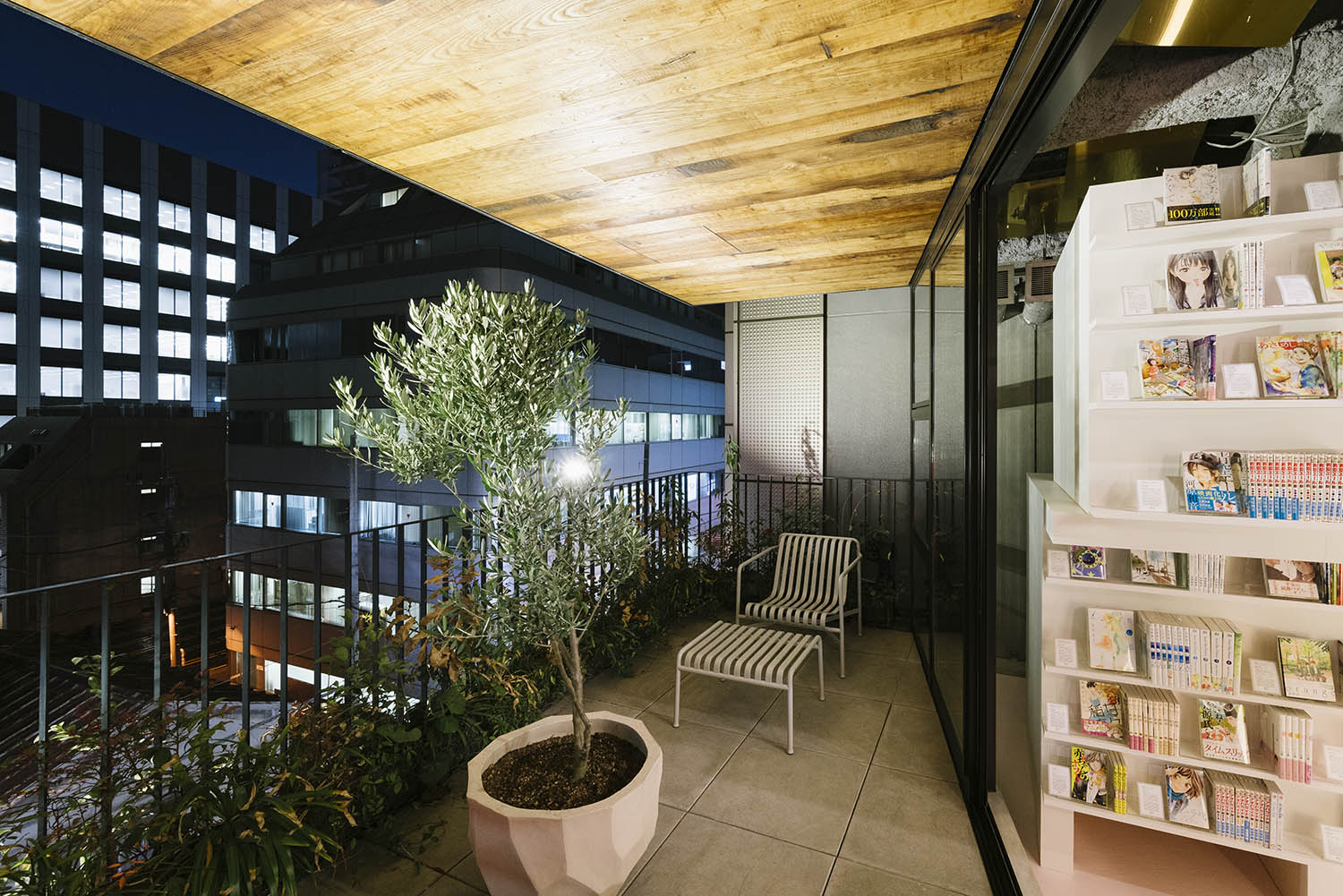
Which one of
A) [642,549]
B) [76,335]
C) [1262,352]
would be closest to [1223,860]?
[1262,352]

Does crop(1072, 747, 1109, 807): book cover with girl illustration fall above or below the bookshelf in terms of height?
below

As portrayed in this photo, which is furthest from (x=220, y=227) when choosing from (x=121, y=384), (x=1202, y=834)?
(x=1202, y=834)

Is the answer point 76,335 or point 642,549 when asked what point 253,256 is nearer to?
point 76,335

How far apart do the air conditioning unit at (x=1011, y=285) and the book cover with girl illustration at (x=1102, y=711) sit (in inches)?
82.9

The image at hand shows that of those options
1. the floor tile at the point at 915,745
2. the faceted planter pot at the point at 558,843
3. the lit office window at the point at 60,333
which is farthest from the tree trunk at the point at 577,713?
the lit office window at the point at 60,333

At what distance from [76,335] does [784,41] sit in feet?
141

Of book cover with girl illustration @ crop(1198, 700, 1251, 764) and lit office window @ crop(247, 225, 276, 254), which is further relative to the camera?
lit office window @ crop(247, 225, 276, 254)

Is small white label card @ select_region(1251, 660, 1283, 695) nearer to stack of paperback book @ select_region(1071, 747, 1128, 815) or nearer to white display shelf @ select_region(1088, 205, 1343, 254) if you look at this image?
stack of paperback book @ select_region(1071, 747, 1128, 815)

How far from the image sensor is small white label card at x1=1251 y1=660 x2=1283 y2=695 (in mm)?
1717

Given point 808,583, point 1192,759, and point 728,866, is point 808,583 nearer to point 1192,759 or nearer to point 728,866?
point 728,866

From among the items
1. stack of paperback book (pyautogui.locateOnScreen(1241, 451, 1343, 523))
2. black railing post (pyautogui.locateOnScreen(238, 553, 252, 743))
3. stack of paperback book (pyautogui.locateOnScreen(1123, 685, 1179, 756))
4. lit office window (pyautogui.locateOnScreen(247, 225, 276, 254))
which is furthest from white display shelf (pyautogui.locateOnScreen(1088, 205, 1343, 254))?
lit office window (pyautogui.locateOnScreen(247, 225, 276, 254))

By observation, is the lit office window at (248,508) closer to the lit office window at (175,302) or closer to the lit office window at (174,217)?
the lit office window at (175,302)

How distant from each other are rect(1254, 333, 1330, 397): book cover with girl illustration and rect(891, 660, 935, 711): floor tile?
2.30 meters

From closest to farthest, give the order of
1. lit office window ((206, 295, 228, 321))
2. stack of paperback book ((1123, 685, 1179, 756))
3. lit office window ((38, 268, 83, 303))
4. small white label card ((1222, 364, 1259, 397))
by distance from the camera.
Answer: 1. small white label card ((1222, 364, 1259, 397))
2. stack of paperback book ((1123, 685, 1179, 756))
3. lit office window ((38, 268, 83, 303))
4. lit office window ((206, 295, 228, 321))
